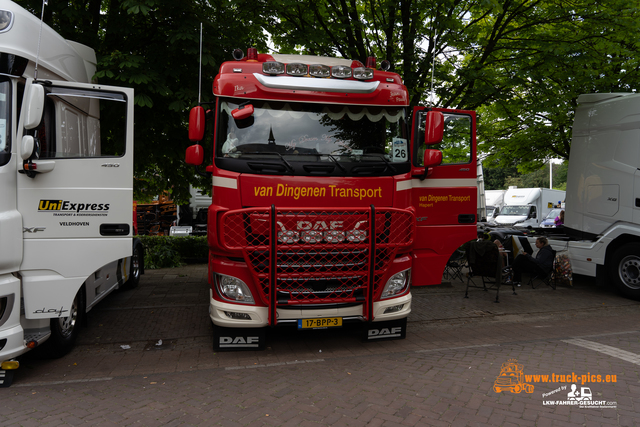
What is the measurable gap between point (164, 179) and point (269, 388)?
268 inches

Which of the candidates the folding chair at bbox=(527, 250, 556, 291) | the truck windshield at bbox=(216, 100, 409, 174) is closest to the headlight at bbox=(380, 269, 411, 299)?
the truck windshield at bbox=(216, 100, 409, 174)

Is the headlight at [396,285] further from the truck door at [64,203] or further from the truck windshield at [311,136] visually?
the truck door at [64,203]

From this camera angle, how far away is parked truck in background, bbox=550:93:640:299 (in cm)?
875

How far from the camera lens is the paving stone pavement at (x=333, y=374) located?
3.88 m

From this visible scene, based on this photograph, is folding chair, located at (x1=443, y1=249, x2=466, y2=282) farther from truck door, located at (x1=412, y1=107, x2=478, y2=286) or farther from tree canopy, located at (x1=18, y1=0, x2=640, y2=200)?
truck door, located at (x1=412, y1=107, x2=478, y2=286)

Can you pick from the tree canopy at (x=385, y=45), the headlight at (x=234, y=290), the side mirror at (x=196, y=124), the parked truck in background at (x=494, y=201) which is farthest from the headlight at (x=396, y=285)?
the parked truck in background at (x=494, y=201)

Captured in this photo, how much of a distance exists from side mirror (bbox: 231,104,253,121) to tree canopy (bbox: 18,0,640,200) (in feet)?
8.23

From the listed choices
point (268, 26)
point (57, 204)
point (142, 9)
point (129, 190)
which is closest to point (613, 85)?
point (268, 26)

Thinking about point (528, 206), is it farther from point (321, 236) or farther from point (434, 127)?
point (321, 236)

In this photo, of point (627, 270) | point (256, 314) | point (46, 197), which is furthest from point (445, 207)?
point (46, 197)

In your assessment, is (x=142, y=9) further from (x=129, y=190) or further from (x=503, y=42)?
(x=503, y=42)

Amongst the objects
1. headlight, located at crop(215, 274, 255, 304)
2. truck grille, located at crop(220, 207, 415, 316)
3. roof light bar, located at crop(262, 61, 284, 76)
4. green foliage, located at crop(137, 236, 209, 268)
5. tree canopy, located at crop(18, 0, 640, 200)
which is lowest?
green foliage, located at crop(137, 236, 209, 268)

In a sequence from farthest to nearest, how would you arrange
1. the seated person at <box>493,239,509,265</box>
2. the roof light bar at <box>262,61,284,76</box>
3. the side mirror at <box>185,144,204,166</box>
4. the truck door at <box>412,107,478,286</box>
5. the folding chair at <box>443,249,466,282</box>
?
the folding chair at <box>443,249,466,282</box> → the seated person at <box>493,239,509,265</box> → the truck door at <box>412,107,478,286</box> → the side mirror at <box>185,144,204,166</box> → the roof light bar at <box>262,61,284,76</box>

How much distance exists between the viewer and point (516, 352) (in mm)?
5605
